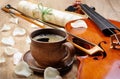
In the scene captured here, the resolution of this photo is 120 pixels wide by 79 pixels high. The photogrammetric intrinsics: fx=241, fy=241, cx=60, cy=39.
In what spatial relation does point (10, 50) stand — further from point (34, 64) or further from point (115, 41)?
point (115, 41)

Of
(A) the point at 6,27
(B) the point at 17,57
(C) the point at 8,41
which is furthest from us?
(A) the point at 6,27

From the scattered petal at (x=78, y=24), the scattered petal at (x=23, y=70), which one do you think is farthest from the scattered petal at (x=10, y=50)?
the scattered petal at (x=78, y=24)

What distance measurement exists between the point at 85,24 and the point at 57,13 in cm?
26

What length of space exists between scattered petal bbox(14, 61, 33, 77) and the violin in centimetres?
15

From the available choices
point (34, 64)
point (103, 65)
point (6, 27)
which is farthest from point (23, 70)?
point (6, 27)

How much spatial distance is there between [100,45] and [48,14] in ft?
1.54

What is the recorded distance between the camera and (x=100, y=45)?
69 cm

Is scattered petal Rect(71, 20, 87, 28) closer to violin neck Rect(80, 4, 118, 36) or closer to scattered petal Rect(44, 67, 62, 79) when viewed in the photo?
violin neck Rect(80, 4, 118, 36)

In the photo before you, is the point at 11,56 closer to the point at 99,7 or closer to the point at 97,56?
the point at 97,56

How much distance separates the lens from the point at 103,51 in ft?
2.11

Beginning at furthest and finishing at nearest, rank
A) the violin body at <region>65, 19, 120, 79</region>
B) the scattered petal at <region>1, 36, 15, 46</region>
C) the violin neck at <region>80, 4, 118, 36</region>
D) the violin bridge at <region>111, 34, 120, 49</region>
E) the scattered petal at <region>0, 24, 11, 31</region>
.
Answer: the scattered petal at <region>0, 24, 11, 31</region> < the scattered petal at <region>1, 36, 15, 46</region> < the violin neck at <region>80, 4, 118, 36</region> < the violin bridge at <region>111, 34, 120, 49</region> < the violin body at <region>65, 19, 120, 79</region>

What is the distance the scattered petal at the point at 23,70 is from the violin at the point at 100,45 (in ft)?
0.50

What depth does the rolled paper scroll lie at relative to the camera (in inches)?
40.8

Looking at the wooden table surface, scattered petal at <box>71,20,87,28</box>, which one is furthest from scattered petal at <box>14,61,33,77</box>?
scattered petal at <box>71,20,87,28</box>
